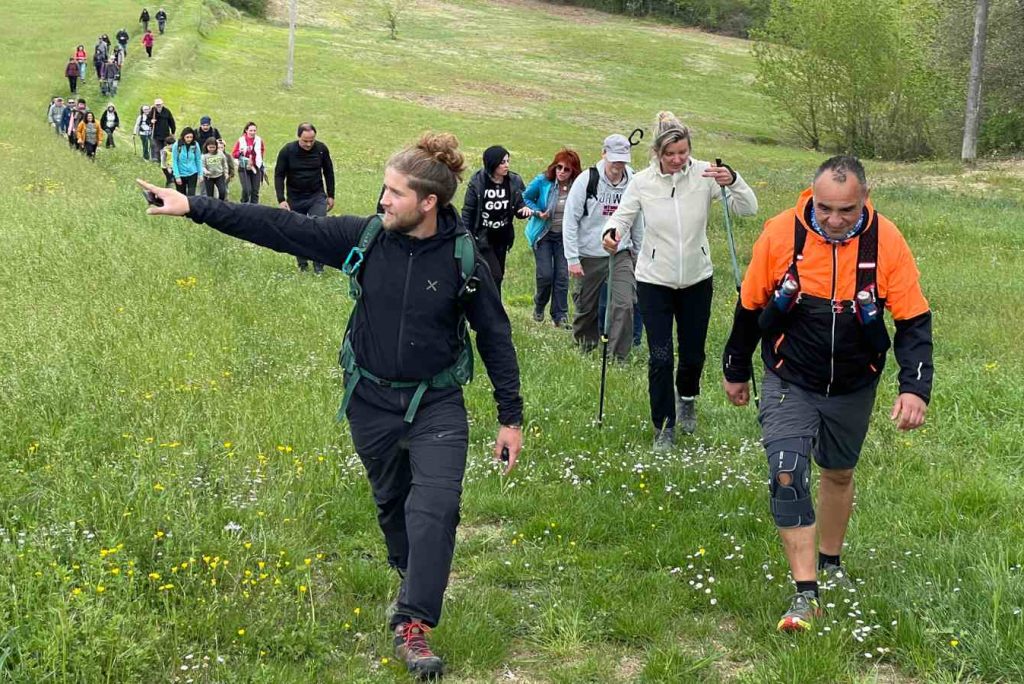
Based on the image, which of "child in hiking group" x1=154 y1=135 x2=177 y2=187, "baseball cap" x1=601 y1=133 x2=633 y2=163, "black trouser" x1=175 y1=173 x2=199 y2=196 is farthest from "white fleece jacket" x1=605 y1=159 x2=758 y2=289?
"child in hiking group" x1=154 y1=135 x2=177 y2=187

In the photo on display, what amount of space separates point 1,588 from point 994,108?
152 feet

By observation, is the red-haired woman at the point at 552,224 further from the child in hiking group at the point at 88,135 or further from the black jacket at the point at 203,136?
the child in hiking group at the point at 88,135

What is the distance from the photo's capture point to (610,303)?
32.1 feet

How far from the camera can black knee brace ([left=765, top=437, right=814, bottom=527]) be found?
16.1ft

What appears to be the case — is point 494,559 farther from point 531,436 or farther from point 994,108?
point 994,108

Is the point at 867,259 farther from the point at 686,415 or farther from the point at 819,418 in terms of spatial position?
the point at 686,415

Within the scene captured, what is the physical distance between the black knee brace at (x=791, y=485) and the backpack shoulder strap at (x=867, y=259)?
2.51 feet

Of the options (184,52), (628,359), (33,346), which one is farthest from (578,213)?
(184,52)

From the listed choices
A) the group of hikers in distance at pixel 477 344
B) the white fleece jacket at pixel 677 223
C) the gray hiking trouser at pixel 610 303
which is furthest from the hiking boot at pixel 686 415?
the group of hikers in distance at pixel 477 344

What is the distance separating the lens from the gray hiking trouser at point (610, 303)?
10.2 metres

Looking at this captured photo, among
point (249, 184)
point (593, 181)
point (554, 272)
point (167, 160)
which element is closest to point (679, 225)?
point (593, 181)

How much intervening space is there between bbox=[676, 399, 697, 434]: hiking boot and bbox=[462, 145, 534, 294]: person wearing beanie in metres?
3.29

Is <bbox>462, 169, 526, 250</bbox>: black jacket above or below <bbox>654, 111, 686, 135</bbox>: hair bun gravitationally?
below

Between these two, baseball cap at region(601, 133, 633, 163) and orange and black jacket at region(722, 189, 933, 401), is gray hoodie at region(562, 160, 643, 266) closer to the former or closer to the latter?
baseball cap at region(601, 133, 633, 163)
